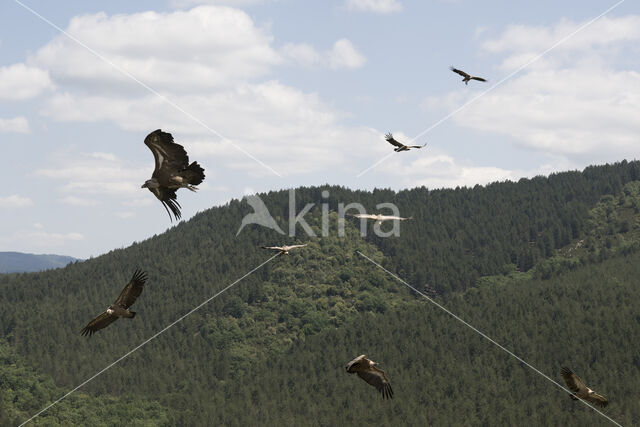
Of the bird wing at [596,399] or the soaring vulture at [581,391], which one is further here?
the soaring vulture at [581,391]

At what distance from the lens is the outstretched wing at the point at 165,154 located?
81.0 ft

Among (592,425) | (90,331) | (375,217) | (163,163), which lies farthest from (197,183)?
(592,425)

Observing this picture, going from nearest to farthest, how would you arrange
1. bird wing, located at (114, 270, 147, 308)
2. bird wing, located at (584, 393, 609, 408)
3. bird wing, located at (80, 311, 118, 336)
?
bird wing, located at (114, 270, 147, 308), bird wing, located at (80, 311, 118, 336), bird wing, located at (584, 393, 609, 408)

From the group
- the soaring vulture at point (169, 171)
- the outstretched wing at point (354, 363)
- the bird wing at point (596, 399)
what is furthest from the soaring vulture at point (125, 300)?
the bird wing at point (596, 399)

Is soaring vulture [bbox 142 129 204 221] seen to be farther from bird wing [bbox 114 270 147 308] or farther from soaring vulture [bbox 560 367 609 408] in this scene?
soaring vulture [bbox 560 367 609 408]

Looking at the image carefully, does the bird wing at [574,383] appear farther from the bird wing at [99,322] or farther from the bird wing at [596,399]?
the bird wing at [99,322]

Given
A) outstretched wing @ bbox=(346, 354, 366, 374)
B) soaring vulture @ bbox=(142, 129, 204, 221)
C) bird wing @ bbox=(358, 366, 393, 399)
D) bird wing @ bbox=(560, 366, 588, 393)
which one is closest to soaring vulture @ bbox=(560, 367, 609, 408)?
bird wing @ bbox=(560, 366, 588, 393)

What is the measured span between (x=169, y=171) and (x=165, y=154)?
2.10 feet

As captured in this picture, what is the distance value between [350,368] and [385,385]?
3.04 metres

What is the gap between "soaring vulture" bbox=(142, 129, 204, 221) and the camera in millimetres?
24844

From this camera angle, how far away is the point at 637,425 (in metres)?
198

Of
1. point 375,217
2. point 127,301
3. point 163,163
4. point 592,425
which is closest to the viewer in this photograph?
point 163,163

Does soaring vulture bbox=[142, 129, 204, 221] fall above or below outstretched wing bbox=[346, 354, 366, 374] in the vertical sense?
above

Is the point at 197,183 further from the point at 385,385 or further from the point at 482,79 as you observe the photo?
the point at 482,79
